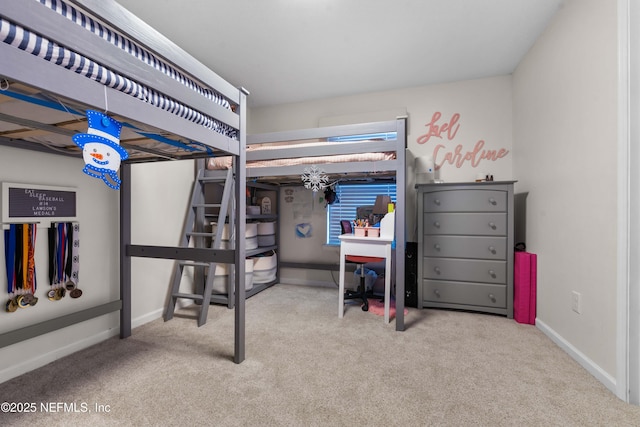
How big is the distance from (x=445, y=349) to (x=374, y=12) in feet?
8.15

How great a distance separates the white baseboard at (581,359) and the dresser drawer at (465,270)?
481mm

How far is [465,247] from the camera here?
278cm

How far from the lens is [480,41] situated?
2529 mm

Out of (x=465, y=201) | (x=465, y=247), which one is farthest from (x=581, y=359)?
(x=465, y=201)

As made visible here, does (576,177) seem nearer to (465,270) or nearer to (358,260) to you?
(465,270)

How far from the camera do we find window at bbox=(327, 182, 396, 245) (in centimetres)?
362

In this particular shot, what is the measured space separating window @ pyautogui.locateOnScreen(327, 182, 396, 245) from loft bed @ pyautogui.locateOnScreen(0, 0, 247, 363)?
2.07 m

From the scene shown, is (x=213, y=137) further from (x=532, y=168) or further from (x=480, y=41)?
(x=532, y=168)

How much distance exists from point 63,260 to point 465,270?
3.20 meters

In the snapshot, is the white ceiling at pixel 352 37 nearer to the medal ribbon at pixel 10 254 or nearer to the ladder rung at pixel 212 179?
the ladder rung at pixel 212 179

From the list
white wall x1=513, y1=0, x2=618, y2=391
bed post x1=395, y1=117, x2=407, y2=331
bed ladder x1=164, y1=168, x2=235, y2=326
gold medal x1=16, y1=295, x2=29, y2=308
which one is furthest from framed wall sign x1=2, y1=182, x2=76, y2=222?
white wall x1=513, y1=0, x2=618, y2=391

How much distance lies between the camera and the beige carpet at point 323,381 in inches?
53.2

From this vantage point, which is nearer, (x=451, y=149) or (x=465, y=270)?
(x=465, y=270)

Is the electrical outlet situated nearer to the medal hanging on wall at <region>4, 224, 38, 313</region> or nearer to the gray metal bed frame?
the gray metal bed frame
